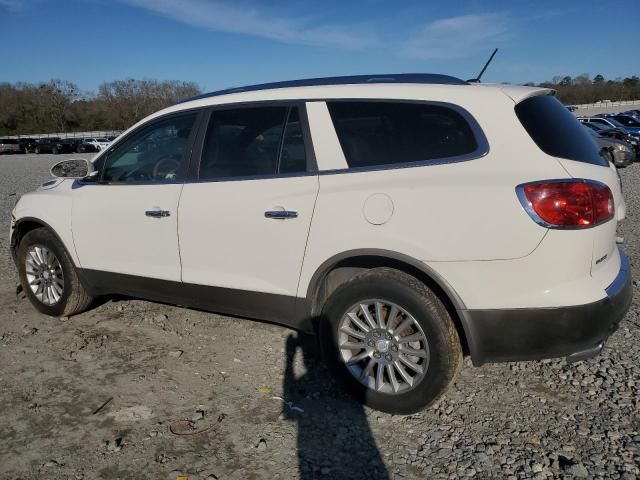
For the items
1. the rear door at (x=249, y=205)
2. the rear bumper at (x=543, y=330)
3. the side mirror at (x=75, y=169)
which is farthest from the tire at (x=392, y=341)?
the side mirror at (x=75, y=169)

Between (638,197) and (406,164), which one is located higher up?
(406,164)

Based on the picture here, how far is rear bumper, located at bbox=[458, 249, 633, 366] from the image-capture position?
2543 mm

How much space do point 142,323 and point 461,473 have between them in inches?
120

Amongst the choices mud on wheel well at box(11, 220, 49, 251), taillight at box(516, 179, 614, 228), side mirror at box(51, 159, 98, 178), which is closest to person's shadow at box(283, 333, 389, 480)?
taillight at box(516, 179, 614, 228)

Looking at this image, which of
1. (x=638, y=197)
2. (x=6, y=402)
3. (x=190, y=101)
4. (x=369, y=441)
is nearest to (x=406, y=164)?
(x=369, y=441)

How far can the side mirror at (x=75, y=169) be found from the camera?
410cm

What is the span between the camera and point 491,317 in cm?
263

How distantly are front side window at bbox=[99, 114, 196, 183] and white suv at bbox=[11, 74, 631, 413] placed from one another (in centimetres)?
2

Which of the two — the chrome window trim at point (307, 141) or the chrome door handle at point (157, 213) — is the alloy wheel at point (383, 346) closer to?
the chrome window trim at point (307, 141)

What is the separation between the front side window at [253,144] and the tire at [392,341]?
2.83 feet

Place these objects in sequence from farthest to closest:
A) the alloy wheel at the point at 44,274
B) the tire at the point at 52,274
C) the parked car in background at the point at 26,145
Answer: the parked car in background at the point at 26,145 < the alloy wheel at the point at 44,274 < the tire at the point at 52,274

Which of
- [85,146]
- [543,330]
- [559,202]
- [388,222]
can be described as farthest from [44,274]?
[85,146]

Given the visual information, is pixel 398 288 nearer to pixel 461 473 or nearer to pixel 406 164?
pixel 406 164

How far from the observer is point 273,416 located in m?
3.04
